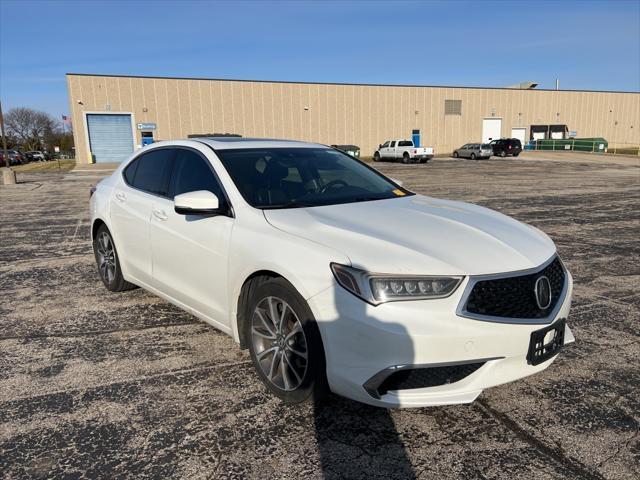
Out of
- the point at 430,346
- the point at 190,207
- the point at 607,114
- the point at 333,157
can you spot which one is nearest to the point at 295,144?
the point at 333,157

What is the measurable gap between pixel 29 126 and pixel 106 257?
106 m

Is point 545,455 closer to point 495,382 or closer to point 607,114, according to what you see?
point 495,382

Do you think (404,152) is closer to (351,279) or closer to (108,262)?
(108,262)

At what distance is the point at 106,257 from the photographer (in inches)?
212

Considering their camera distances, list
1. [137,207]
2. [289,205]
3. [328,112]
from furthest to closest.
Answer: [328,112]
[137,207]
[289,205]

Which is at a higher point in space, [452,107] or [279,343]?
[452,107]

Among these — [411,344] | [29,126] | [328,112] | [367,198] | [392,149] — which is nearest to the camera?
[411,344]

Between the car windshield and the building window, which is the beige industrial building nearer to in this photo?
the building window

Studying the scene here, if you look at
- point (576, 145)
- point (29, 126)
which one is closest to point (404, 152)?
point (576, 145)

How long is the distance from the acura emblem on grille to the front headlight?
0.52 m

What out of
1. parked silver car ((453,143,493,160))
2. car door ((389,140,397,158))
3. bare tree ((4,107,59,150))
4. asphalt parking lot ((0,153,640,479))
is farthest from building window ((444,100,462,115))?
bare tree ((4,107,59,150))

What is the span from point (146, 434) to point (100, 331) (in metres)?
1.82

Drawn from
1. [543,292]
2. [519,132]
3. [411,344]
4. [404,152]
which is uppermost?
[519,132]

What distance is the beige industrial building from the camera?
43094 millimetres
